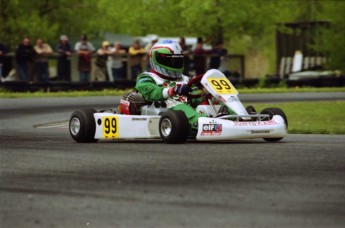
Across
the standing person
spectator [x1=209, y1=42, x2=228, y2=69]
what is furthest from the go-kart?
spectator [x1=209, y1=42, x2=228, y2=69]

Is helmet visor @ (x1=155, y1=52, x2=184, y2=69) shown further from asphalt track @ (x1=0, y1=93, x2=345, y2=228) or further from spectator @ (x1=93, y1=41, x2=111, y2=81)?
spectator @ (x1=93, y1=41, x2=111, y2=81)

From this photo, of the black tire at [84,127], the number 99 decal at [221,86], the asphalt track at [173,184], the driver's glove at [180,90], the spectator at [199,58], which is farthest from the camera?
the spectator at [199,58]

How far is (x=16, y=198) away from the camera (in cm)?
886

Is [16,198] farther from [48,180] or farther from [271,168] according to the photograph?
[271,168]

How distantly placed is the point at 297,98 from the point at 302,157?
16.5m

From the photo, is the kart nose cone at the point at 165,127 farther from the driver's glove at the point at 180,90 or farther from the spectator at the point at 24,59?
the spectator at the point at 24,59

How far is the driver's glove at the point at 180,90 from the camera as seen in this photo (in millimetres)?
14367

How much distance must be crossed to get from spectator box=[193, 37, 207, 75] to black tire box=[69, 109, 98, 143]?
19.4m

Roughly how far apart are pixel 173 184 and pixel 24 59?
22119 mm

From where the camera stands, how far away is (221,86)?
46.8ft

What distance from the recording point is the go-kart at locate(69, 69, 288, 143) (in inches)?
543

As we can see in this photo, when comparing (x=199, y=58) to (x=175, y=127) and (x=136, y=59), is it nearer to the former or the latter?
(x=136, y=59)

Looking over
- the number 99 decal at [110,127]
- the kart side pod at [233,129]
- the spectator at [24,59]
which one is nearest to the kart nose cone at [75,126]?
the number 99 decal at [110,127]

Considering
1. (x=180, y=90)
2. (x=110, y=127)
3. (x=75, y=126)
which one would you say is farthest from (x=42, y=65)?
(x=180, y=90)
